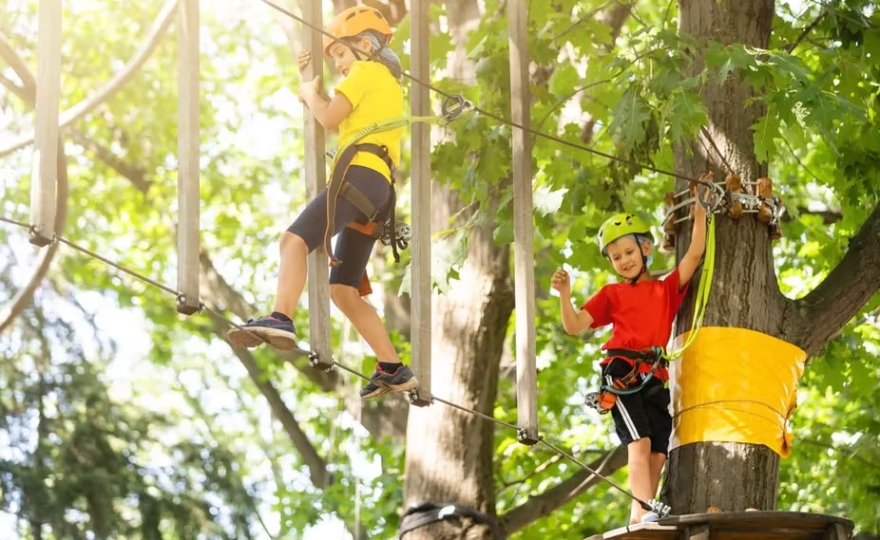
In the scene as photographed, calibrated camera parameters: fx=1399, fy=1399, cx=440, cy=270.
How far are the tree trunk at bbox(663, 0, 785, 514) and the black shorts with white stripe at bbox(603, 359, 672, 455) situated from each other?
12cm

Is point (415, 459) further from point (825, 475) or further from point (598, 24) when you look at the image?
point (825, 475)

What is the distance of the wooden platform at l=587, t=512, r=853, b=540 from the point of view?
4566 mm

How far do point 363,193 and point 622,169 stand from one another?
2.12m

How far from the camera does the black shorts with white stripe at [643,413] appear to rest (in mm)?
5297

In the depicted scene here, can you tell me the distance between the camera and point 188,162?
163 inches

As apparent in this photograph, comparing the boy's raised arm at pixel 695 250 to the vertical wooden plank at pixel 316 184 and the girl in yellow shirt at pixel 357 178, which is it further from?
the vertical wooden plank at pixel 316 184

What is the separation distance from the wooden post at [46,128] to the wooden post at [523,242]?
5.48ft

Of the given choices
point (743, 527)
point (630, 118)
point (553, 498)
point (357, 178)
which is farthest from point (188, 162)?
point (553, 498)

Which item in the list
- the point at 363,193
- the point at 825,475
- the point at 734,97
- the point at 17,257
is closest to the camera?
the point at 363,193

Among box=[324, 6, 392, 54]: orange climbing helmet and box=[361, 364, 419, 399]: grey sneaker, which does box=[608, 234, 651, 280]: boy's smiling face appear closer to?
box=[361, 364, 419, 399]: grey sneaker

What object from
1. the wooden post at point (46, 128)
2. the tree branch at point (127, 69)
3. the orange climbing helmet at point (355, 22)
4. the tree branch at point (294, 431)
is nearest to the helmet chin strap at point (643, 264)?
the orange climbing helmet at point (355, 22)

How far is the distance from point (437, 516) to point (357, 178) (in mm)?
2926

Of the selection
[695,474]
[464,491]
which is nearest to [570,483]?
[464,491]

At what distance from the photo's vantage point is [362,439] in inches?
429
